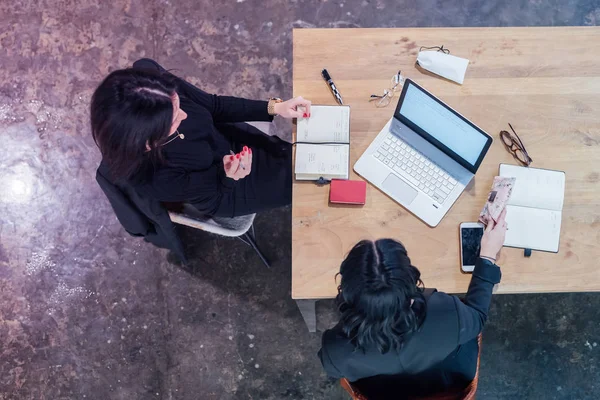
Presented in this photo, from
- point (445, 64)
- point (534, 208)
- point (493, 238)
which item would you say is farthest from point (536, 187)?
point (445, 64)

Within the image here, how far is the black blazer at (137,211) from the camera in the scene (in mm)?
1611

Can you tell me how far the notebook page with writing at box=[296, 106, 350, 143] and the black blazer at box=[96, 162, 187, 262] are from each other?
0.58 meters

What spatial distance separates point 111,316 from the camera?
8.34 ft

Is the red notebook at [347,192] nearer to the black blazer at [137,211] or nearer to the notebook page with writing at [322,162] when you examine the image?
the notebook page with writing at [322,162]

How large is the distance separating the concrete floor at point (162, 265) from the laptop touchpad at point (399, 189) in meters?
0.99

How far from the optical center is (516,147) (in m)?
1.74

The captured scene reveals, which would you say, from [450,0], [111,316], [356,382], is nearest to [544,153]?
[356,382]

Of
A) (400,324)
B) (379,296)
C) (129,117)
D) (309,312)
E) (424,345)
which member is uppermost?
(129,117)

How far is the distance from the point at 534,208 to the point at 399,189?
0.47m

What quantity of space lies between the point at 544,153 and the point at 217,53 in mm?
1798

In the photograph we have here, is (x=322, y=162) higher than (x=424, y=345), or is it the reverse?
(x=322, y=162)

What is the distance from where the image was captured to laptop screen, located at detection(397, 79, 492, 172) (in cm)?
163

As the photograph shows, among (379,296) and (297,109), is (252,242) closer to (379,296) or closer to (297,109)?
(297,109)

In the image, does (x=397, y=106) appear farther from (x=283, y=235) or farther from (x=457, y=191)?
(x=283, y=235)
